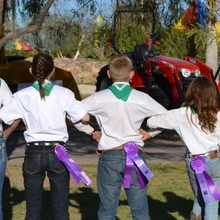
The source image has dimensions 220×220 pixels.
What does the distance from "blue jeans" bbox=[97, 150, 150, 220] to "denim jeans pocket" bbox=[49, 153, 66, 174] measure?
296mm

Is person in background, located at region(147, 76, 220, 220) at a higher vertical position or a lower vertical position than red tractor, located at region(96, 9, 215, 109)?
higher

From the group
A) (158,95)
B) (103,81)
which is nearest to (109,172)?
(158,95)

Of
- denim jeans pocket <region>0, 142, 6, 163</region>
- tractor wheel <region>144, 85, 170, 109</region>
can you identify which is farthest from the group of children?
tractor wheel <region>144, 85, 170, 109</region>

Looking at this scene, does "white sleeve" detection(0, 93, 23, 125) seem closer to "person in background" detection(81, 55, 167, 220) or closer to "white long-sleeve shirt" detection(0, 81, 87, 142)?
"white long-sleeve shirt" detection(0, 81, 87, 142)

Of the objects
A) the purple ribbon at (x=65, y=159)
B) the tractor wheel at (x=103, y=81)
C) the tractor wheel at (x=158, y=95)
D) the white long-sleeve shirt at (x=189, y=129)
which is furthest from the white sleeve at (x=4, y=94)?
the tractor wheel at (x=103, y=81)

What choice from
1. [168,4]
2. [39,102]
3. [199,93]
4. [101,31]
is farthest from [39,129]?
[101,31]

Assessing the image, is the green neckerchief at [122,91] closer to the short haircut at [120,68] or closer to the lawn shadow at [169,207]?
the short haircut at [120,68]

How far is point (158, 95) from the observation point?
41.6 feet

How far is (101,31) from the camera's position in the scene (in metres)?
8.97

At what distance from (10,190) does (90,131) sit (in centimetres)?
226

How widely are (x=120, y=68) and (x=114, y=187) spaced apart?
36.1 inches

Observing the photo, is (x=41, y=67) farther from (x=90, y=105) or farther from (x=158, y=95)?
(x=158, y=95)

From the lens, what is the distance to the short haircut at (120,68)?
500 cm

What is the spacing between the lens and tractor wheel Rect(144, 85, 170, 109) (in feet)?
41.5
